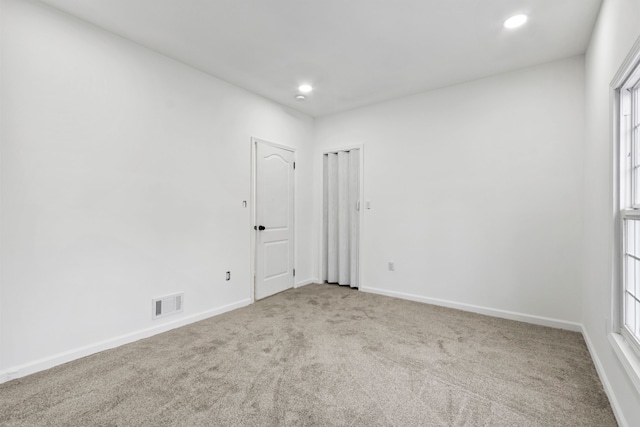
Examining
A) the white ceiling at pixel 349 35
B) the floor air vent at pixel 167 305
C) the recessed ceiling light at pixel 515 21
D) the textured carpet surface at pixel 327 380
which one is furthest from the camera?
the floor air vent at pixel 167 305

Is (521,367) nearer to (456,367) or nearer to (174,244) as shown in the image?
(456,367)

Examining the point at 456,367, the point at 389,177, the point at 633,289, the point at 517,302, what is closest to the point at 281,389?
the point at 456,367

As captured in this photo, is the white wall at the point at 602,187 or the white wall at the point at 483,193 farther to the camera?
the white wall at the point at 483,193

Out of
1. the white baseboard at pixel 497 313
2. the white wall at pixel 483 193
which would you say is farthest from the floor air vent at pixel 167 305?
the white baseboard at pixel 497 313

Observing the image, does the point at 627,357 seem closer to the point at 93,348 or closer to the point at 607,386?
the point at 607,386

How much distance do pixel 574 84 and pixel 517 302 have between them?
90.3 inches

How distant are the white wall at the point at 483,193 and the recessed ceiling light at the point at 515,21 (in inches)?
36.4

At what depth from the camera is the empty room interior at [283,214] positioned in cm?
187

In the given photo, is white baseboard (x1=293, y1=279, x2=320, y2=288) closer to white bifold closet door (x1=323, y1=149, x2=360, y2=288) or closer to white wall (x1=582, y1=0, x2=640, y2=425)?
white bifold closet door (x1=323, y1=149, x2=360, y2=288)

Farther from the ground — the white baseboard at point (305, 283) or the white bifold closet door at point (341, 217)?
the white bifold closet door at point (341, 217)

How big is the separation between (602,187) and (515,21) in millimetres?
1475

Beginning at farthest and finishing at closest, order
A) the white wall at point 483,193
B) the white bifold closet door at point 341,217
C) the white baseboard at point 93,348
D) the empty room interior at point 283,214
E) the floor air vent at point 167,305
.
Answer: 1. the white bifold closet door at point 341,217
2. the white wall at point 483,193
3. the floor air vent at point 167,305
4. the white baseboard at point 93,348
5. the empty room interior at point 283,214

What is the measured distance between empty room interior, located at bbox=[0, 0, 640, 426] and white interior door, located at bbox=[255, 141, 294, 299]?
1.5 inches

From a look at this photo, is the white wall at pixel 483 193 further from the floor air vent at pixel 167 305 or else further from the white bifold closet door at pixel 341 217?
the floor air vent at pixel 167 305
